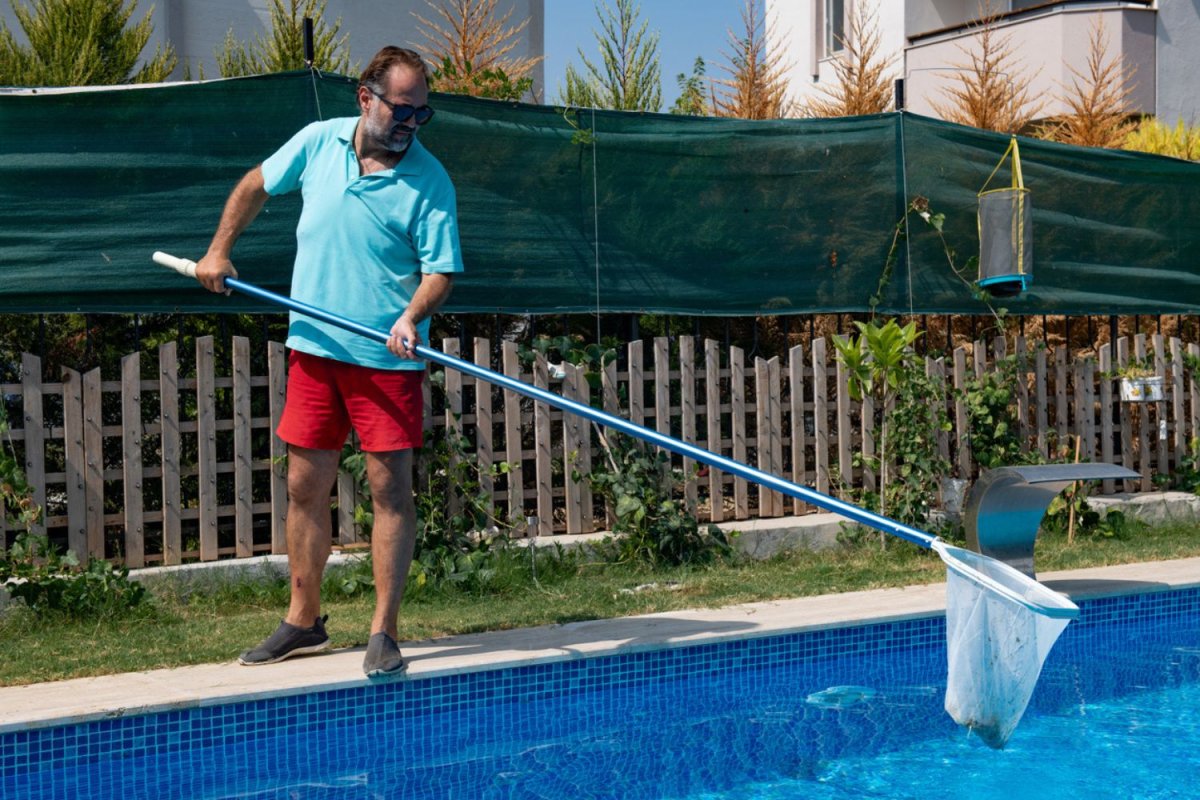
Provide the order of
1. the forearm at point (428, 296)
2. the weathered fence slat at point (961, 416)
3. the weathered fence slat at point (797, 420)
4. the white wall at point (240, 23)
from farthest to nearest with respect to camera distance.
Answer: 1. the white wall at point (240, 23)
2. the weathered fence slat at point (961, 416)
3. the weathered fence slat at point (797, 420)
4. the forearm at point (428, 296)

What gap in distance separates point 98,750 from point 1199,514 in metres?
6.14

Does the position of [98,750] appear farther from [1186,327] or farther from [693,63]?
[693,63]

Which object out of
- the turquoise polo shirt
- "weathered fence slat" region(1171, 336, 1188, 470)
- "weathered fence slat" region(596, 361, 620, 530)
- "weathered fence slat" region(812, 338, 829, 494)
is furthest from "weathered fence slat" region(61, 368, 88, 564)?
"weathered fence slat" region(1171, 336, 1188, 470)

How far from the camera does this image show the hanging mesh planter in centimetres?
648

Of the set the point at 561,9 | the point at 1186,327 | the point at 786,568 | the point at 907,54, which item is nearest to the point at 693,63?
the point at 561,9

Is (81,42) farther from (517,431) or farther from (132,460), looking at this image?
(517,431)

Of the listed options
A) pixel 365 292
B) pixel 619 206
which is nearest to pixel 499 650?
pixel 365 292

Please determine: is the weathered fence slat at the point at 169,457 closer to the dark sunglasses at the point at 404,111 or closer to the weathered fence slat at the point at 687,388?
the dark sunglasses at the point at 404,111

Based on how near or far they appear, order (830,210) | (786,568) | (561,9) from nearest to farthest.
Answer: (786,568) → (830,210) → (561,9)

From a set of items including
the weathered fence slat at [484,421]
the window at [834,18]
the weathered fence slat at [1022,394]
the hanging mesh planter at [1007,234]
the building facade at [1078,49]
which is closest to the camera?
the weathered fence slat at [484,421]

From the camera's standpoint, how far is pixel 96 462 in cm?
477

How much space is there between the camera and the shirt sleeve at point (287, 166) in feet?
12.7

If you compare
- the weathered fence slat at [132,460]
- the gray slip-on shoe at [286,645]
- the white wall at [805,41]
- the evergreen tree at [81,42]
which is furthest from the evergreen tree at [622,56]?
the white wall at [805,41]

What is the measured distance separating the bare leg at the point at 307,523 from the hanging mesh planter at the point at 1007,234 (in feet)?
12.9
